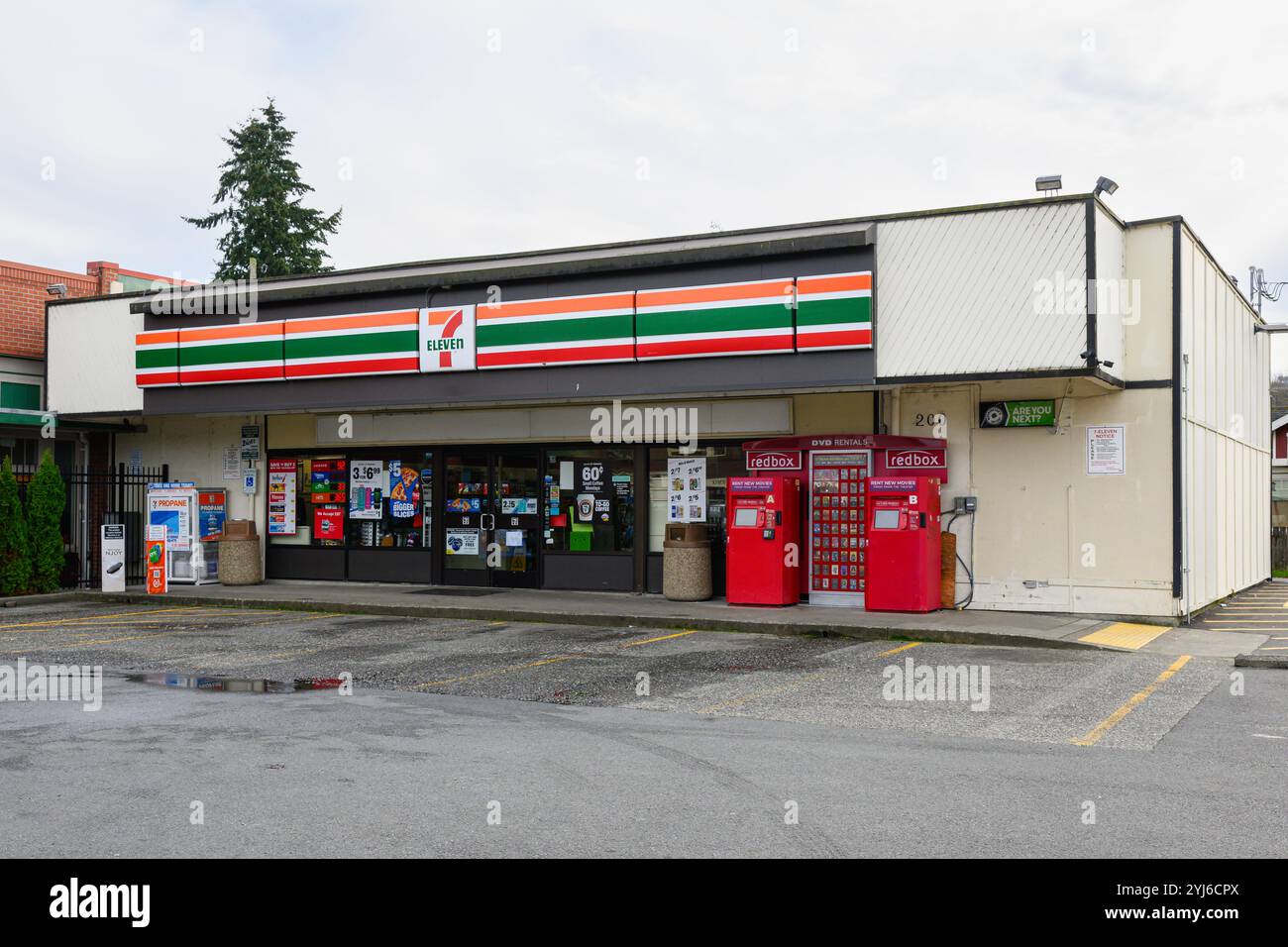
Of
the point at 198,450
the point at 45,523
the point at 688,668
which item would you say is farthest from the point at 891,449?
the point at 45,523

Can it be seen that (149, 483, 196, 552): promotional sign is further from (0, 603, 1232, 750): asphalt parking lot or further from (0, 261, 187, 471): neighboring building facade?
(0, 603, 1232, 750): asphalt parking lot

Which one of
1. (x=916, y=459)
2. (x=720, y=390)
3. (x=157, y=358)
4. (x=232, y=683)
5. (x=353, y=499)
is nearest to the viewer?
(x=232, y=683)

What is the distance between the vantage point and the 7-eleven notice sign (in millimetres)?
18172

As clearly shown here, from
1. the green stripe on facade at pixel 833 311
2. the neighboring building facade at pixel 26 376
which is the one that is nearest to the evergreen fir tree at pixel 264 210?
the neighboring building facade at pixel 26 376

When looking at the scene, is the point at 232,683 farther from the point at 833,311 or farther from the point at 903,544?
the point at 833,311

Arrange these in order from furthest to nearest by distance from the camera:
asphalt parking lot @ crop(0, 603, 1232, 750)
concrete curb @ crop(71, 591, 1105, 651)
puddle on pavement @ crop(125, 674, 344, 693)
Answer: concrete curb @ crop(71, 591, 1105, 651) < puddle on pavement @ crop(125, 674, 344, 693) < asphalt parking lot @ crop(0, 603, 1232, 750)

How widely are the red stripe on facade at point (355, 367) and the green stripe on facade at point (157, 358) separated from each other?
252 centimetres

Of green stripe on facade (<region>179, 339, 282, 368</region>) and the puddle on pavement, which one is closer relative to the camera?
the puddle on pavement

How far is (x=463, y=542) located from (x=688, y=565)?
4.67 metres

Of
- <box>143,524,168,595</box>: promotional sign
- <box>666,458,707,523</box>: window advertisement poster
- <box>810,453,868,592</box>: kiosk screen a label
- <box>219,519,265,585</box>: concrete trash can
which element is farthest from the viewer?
<box>219,519,265,585</box>: concrete trash can

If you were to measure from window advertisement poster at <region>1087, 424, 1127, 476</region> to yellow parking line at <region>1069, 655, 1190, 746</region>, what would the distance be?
370cm

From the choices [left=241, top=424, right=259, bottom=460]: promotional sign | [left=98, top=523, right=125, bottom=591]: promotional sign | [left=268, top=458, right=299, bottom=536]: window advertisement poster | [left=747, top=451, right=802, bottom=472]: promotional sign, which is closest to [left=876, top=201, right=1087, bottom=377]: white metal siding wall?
[left=747, top=451, right=802, bottom=472]: promotional sign

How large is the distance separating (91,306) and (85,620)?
7.56 metres

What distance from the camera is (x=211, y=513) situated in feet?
71.3
